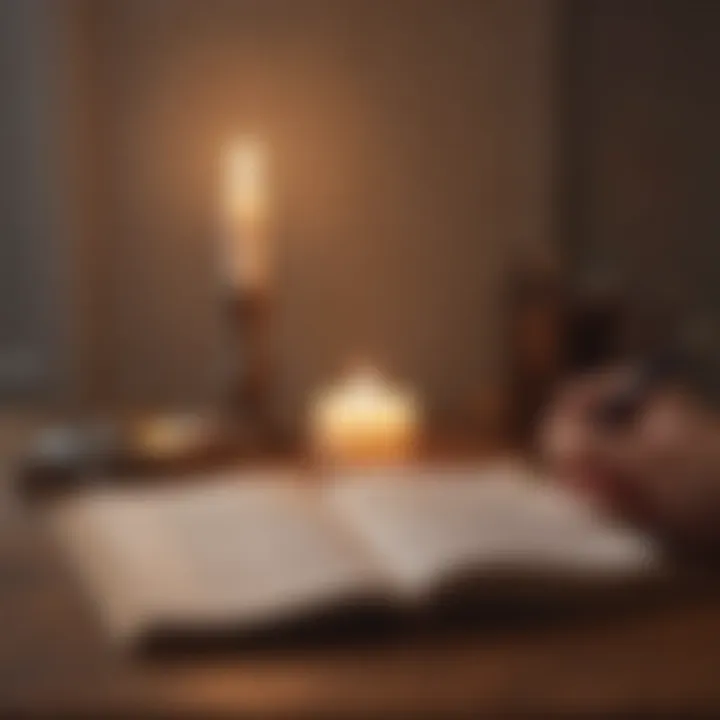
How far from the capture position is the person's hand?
3.55 ft

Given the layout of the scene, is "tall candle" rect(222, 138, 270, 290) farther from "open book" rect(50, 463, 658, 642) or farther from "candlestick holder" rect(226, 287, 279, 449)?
"open book" rect(50, 463, 658, 642)

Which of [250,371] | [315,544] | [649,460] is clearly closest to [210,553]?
[315,544]

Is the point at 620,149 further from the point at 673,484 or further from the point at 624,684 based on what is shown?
the point at 624,684

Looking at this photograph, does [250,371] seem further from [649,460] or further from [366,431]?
[649,460]

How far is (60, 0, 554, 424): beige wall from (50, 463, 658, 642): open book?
0.50 meters

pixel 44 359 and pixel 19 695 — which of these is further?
pixel 44 359

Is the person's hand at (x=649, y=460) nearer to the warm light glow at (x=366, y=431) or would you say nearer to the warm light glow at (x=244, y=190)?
the warm light glow at (x=366, y=431)

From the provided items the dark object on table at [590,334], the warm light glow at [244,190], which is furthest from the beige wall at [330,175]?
the dark object on table at [590,334]

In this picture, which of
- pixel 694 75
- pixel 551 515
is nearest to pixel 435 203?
pixel 694 75

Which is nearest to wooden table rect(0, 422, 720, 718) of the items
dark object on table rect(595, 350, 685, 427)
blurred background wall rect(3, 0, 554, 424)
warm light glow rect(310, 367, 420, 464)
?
dark object on table rect(595, 350, 685, 427)

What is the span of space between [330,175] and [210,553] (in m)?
0.75

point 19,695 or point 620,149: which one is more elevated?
point 620,149

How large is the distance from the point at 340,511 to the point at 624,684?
323 millimetres

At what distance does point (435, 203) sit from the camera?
68.7 inches
